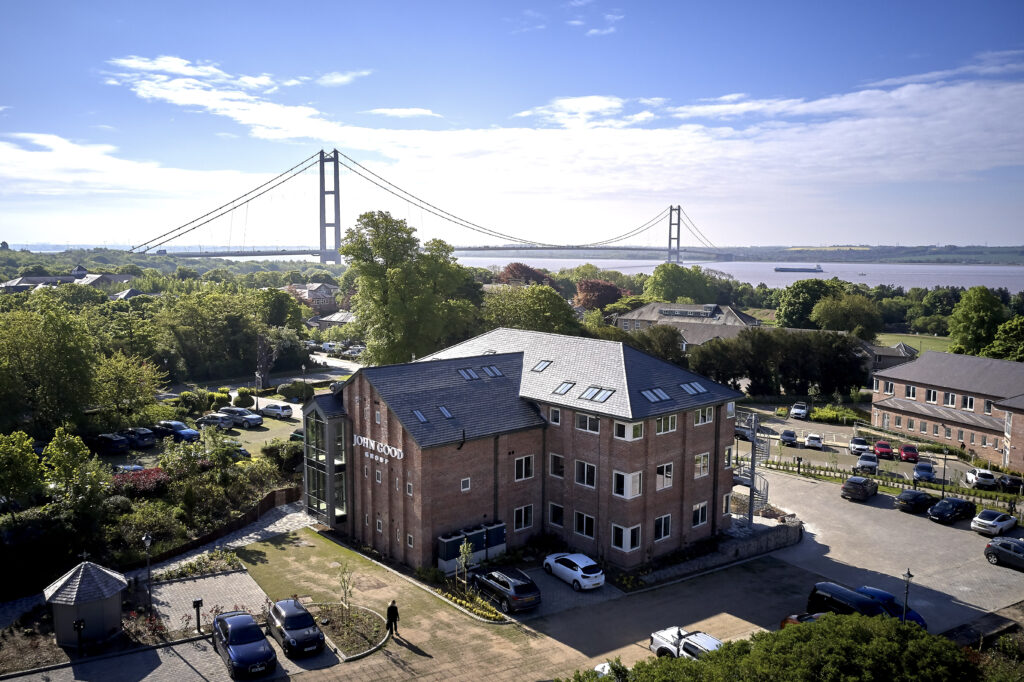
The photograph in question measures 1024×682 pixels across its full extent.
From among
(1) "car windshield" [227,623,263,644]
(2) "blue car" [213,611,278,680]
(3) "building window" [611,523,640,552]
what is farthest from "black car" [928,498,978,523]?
(1) "car windshield" [227,623,263,644]

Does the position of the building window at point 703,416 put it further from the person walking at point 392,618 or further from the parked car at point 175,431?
the parked car at point 175,431

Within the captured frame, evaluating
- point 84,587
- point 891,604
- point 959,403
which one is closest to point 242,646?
point 84,587

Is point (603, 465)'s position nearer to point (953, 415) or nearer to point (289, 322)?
point (953, 415)

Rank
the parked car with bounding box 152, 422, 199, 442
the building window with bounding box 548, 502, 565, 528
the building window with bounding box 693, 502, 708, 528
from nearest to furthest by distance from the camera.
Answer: the building window with bounding box 548, 502, 565, 528 → the building window with bounding box 693, 502, 708, 528 → the parked car with bounding box 152, 422, 199, 442

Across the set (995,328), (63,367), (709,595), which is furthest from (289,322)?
(995,328)

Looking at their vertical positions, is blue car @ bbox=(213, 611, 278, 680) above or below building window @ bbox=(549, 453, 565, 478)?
below

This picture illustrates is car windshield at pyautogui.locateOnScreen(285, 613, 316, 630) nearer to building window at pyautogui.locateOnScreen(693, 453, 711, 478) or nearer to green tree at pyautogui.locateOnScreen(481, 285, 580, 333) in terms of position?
building window at pyautogui.locateOnScreen(693, 453, 711, 478)

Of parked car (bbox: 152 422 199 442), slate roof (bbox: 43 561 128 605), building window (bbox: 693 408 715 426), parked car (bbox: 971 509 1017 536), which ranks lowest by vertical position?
parked car (bbox: 971 509 1017 536)

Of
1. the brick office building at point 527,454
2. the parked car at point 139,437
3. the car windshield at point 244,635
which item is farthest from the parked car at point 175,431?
the car windshield at point 244,635
